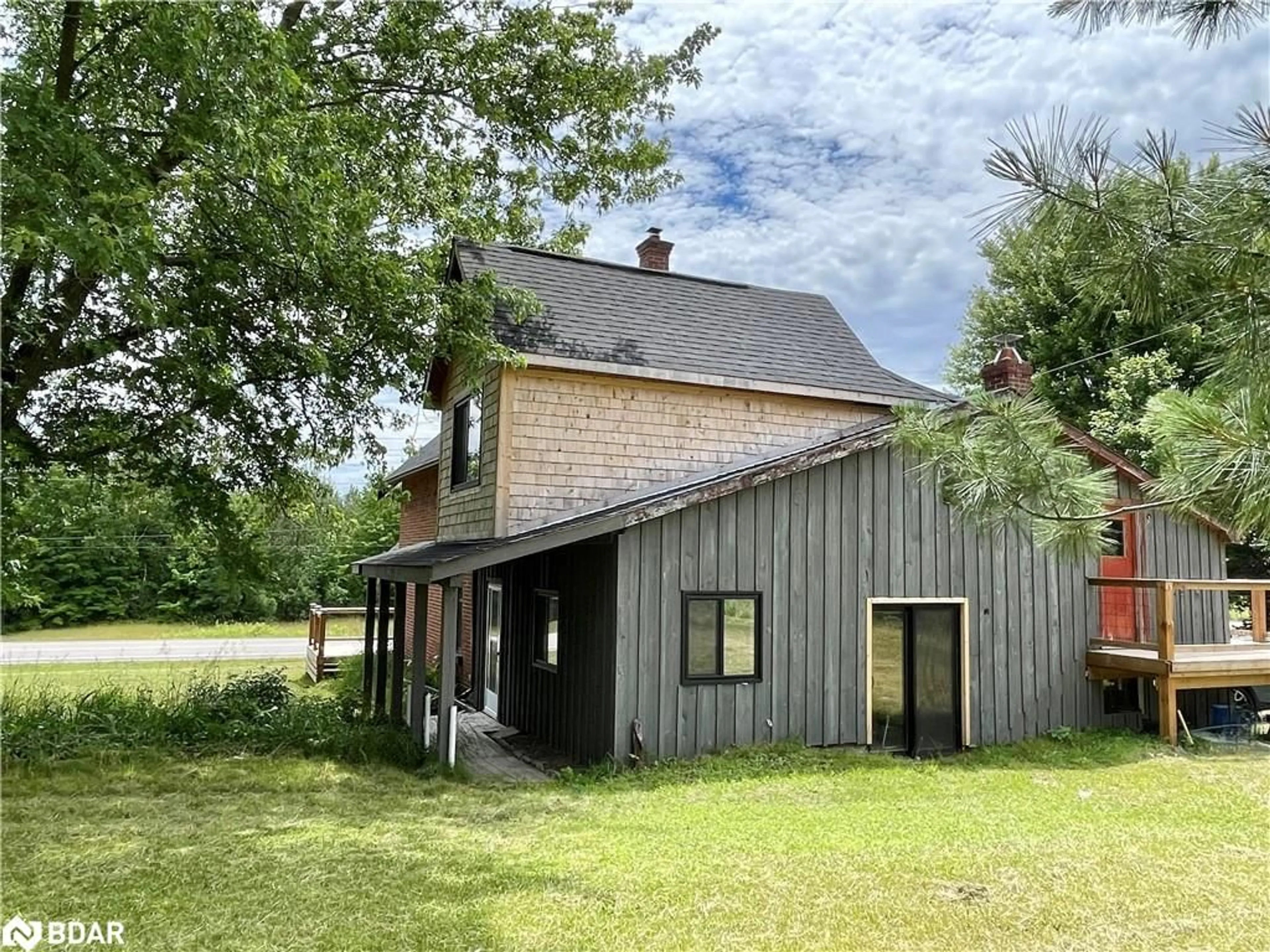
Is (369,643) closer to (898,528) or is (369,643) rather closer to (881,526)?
(881,526)

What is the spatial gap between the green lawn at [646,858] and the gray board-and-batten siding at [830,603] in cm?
70

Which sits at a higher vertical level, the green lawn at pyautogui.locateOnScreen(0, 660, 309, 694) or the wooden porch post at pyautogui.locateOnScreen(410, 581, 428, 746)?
the wooden porch post at pyautogui.locateOnScreen(410, 581, 428, 746)

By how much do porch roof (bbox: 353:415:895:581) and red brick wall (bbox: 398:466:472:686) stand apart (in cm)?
320

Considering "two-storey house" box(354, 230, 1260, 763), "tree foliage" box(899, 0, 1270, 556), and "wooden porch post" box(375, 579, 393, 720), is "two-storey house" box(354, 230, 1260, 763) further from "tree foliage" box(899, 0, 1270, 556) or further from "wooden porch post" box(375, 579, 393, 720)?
"tree foliage" box(899, 0, 1270, 556)

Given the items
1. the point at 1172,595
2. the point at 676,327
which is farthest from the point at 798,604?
the point at 1172,595

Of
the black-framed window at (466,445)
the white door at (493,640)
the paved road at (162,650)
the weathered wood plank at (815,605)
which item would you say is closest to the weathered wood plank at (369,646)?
the white door at (493,640)

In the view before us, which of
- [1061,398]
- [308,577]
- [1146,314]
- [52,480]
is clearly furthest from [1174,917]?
[308,577]

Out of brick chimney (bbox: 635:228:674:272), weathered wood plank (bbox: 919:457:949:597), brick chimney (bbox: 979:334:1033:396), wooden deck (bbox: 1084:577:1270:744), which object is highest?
brick chimney (bbox: 635:228:674:272)

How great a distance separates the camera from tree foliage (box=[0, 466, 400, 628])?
7387 millimetres

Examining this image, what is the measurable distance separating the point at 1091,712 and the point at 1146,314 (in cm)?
872

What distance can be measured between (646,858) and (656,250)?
1053 centimetres

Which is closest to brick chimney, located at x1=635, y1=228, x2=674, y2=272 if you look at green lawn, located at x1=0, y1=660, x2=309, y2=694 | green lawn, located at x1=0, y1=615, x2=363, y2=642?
green lawn, located at x1=0, y1=660, x2=309, y2=694

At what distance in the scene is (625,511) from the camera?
7.93 m

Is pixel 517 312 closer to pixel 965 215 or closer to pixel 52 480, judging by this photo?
pixel 52 480
